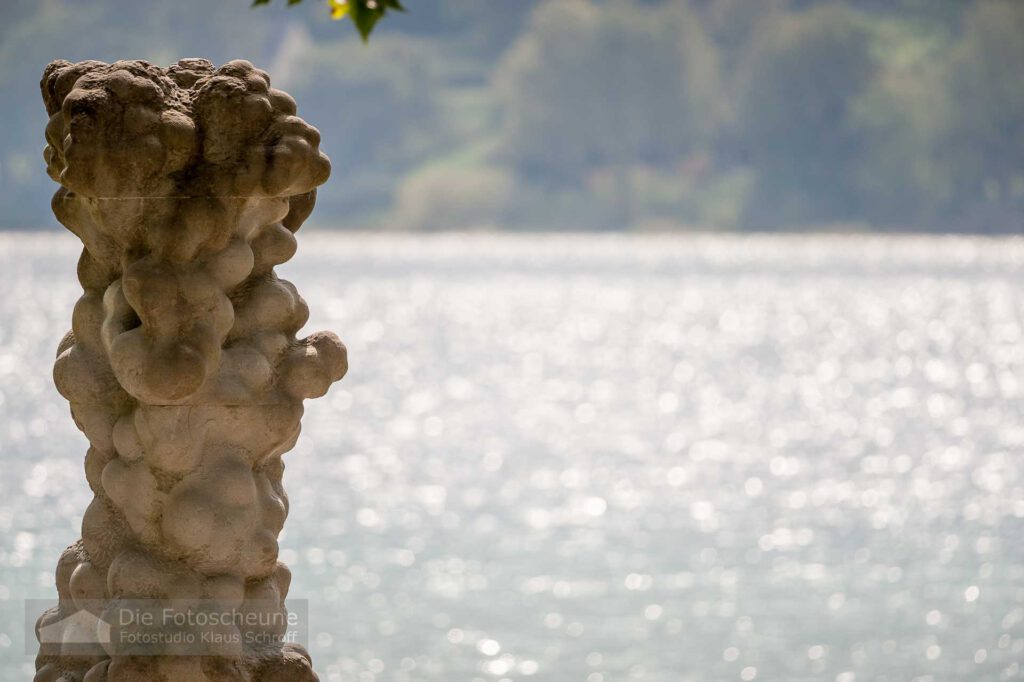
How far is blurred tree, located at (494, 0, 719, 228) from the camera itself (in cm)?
12100

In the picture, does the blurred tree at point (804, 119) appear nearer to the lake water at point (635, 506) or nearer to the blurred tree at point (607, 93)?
→ the blurred tree at point (607, 93)

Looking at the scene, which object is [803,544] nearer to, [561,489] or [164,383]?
[561,489]

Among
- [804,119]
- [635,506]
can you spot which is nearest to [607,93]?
[804,119]

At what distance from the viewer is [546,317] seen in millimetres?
48750

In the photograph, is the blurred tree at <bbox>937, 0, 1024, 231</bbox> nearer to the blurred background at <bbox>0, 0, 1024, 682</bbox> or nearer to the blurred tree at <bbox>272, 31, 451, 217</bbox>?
the blurred background at <bbox>0, 0, 1024, 682</bbox>

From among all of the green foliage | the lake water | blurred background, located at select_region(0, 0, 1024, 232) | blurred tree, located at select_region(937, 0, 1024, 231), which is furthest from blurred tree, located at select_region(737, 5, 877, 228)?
the green foliage

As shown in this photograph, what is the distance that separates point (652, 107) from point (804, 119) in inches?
496

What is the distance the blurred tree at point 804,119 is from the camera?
118 metres

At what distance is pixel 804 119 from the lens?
120 m

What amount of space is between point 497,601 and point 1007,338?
32.5m

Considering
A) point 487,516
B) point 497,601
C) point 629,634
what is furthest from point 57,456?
point 629,634

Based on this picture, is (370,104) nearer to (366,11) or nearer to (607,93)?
(607,93)

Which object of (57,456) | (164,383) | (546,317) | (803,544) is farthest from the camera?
(546,317)

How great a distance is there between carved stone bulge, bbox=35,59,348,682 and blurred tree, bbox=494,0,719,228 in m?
118
